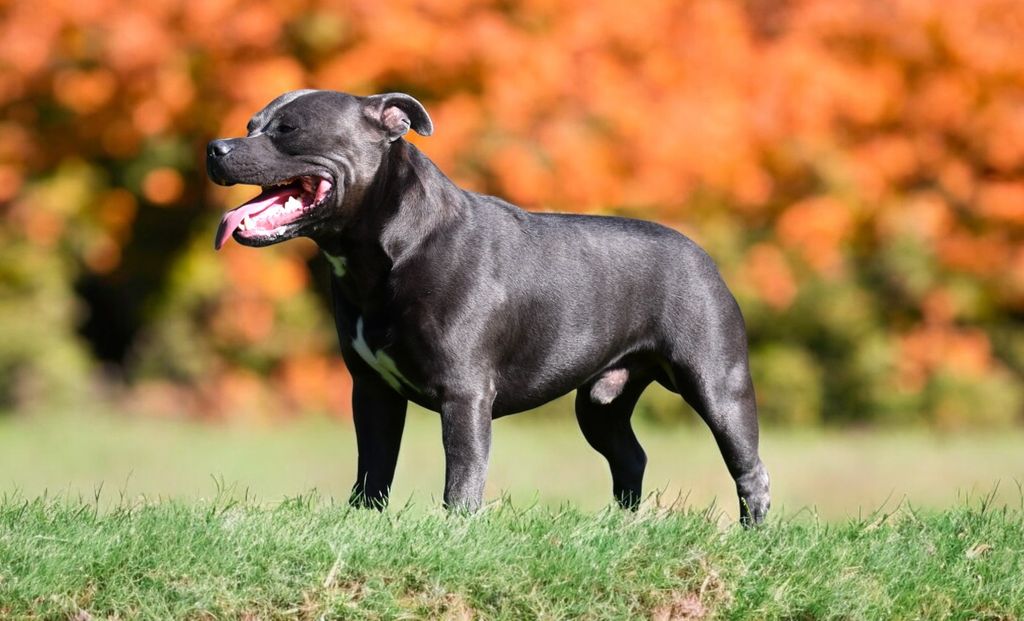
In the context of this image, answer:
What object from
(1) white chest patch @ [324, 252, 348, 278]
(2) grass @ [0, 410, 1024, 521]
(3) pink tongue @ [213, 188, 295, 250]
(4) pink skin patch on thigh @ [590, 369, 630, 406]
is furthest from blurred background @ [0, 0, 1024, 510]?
(3) pink tongue @ [213, 188, 295, 250]

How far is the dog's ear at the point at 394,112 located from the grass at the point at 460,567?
148 cm

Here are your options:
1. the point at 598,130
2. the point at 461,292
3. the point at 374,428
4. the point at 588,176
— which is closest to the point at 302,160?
the point at 461,292

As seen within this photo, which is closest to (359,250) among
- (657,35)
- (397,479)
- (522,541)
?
(522,541)

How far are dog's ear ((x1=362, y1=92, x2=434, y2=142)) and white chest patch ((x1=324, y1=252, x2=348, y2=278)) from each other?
1.67 ft

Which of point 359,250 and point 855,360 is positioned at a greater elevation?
point 359,250

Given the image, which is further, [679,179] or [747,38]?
[747,38]

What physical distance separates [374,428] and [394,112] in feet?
4.23

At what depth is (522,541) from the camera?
5188mm

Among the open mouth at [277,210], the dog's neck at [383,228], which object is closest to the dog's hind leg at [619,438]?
the dog's neck at [383,228]

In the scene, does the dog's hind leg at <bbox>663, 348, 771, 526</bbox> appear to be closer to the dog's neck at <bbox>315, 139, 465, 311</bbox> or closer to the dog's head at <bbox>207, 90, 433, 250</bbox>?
the dog's neck at <bbox>315, 139, 465, 311</bbox>

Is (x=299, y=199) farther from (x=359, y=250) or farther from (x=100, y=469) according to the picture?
(x=100, y=469)

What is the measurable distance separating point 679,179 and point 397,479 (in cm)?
441

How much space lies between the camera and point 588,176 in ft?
46.5

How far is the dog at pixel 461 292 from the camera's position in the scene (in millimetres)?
5523
